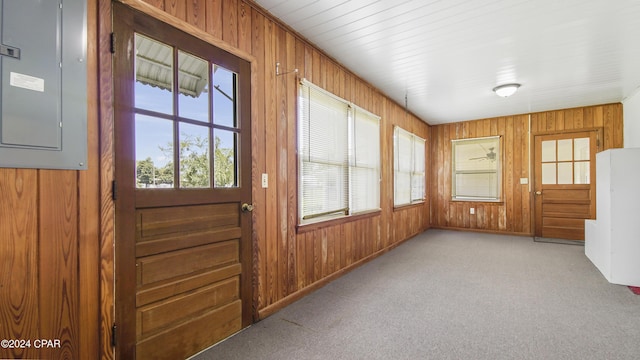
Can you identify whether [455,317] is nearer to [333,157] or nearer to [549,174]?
[333,157]

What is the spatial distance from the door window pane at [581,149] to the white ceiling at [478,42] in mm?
1056

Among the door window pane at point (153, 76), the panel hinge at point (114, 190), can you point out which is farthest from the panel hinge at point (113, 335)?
the door window pane at point (153, 76)

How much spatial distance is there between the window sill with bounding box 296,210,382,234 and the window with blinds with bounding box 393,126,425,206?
3.59 ft

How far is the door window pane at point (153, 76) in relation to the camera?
168 centimetres

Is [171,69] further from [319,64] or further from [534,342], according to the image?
[534,342]

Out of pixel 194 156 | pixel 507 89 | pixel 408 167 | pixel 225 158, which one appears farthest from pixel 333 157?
pixel 507 89

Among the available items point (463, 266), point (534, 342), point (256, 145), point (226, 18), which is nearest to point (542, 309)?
point (534, 342)

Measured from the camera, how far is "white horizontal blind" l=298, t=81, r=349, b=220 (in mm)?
2963

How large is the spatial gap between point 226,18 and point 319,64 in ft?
4.17

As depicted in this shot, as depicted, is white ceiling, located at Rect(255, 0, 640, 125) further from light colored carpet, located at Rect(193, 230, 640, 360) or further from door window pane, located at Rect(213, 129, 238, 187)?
light colored carpet, located at Rect(193, 230, 640, 360)

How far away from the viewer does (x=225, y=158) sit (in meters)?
2.16

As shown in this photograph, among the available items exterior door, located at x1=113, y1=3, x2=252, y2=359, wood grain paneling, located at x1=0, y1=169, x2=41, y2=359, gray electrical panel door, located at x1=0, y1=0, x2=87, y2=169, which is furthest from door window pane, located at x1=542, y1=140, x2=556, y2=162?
wood grain paneling, located at x1=0, y1=169, x2=41, y2=359

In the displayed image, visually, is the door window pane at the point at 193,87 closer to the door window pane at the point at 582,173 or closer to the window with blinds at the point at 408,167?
the window with blinds at the point at 408,167

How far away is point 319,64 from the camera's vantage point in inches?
126
